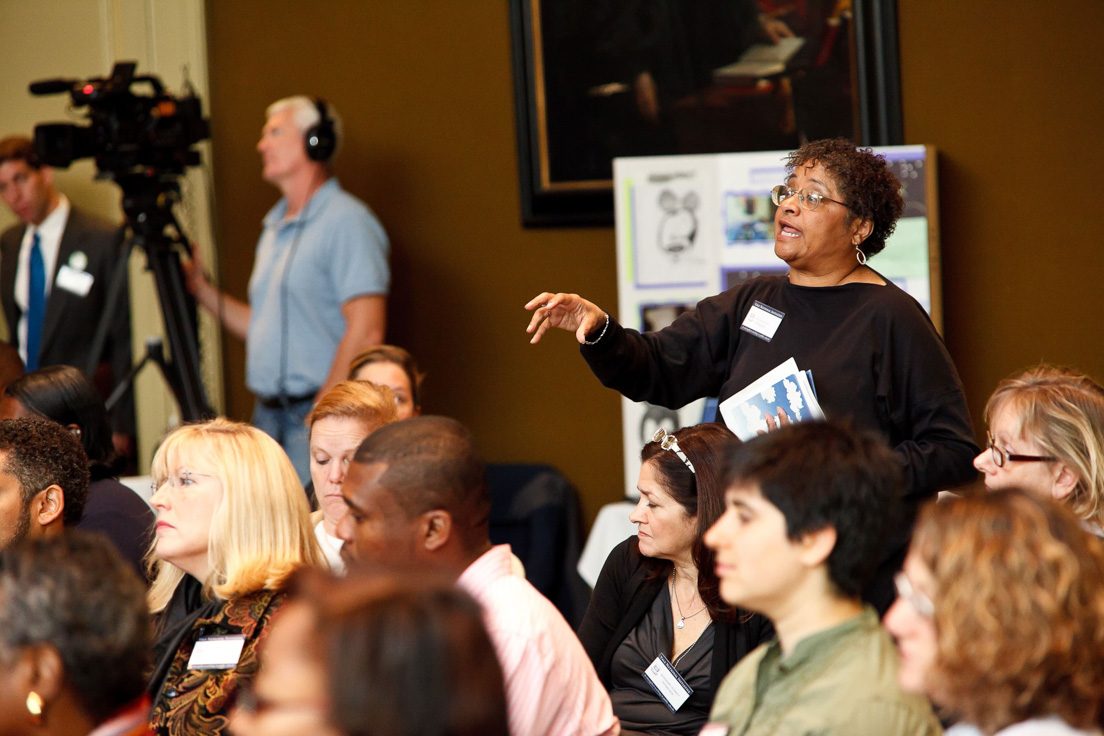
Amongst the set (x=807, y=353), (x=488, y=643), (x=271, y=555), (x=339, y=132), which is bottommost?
(x=271, y=555)

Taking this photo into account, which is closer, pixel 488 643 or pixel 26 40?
pixel 488 643

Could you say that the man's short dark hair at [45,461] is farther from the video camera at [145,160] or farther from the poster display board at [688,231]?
the poster display board at [688,231]

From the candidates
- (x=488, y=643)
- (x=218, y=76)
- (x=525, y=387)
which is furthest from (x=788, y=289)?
(x=218, y=76)

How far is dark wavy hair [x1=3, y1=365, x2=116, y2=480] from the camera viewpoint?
315 centimetres

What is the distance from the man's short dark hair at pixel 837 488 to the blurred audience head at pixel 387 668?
1.99 feet

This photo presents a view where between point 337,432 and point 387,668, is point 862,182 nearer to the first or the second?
point 337,432

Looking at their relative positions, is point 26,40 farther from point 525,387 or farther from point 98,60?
point 525,387

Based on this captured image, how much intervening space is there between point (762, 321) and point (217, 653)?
1.34 m

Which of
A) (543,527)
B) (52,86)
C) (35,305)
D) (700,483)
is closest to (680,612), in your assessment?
(700,483)

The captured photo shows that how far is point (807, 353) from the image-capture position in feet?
8.08

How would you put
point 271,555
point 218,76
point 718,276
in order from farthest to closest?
point 218,76 < point 718,276 < point 271,555

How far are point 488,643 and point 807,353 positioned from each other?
4.89 ft

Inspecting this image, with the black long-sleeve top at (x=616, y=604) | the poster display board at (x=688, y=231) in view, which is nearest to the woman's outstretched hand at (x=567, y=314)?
the black long-sleeve top at (x=616, y=604)

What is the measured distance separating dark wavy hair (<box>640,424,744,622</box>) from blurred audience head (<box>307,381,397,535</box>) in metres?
0.74
